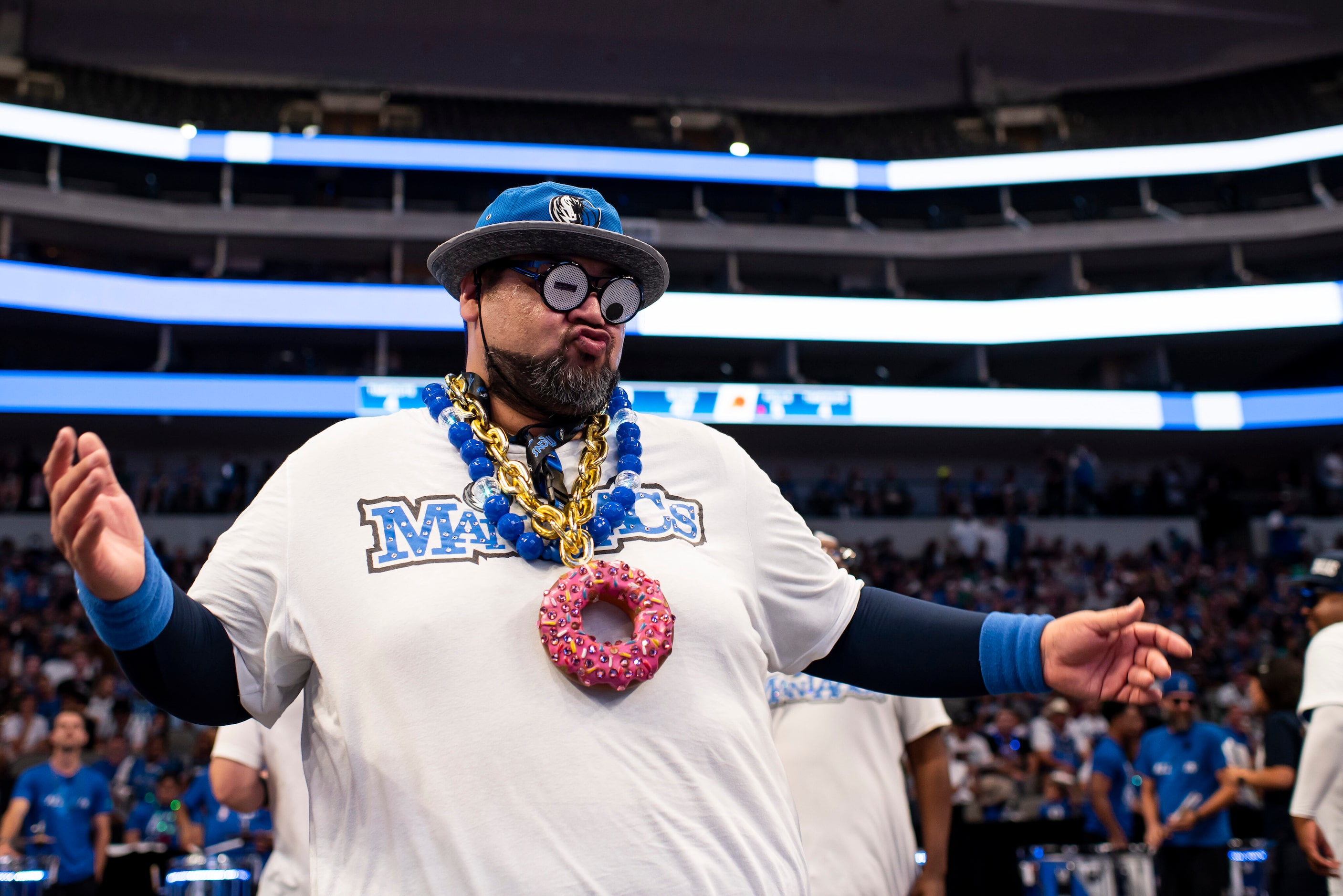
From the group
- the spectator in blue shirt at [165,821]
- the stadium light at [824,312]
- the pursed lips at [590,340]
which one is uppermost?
the stadium light at [824,312]

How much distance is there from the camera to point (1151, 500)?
23.8 m

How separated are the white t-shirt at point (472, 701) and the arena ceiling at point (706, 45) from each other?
27.2 metres

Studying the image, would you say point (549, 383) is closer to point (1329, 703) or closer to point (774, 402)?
point (1329, 703)

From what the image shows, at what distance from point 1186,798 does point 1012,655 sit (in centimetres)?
503

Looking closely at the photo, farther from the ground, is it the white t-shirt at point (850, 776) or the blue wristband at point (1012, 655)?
the blue wristband at point (1012, 655)

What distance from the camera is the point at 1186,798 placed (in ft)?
20.6

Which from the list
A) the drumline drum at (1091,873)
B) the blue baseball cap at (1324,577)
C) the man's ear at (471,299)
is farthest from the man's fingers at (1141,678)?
the blue baseball cap at (1324,577)

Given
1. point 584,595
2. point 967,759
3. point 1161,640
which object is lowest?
point 967,759

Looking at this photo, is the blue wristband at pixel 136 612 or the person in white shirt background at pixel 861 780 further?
the person in white shirt background at pixel 861 780

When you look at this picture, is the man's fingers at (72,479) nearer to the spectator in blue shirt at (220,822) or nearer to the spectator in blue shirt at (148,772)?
the spectator in blue shirt at (220,822)

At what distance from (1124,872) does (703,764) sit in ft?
11.5

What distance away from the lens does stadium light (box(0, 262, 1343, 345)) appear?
2258 centimetres

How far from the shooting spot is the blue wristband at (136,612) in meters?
1.67

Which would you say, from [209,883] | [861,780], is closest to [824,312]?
[861,780]
